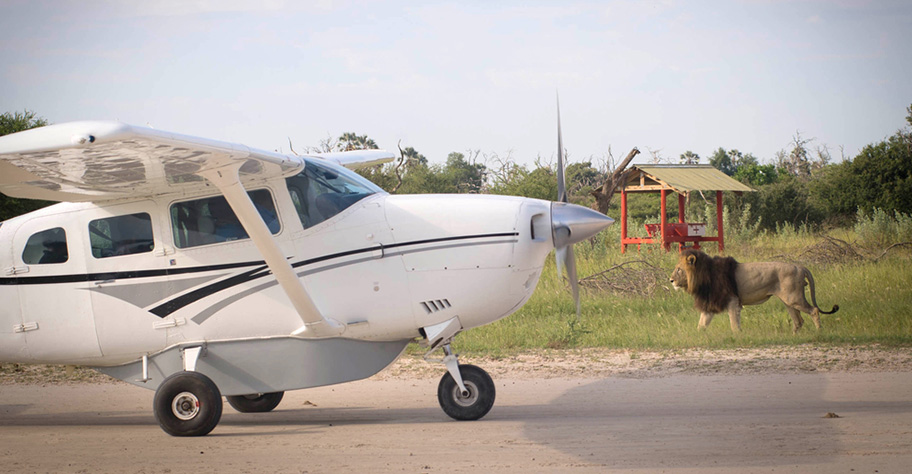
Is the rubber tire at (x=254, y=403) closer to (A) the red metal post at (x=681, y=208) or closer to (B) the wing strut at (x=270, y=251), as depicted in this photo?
(B) the wing strut at (x=270, y=251)

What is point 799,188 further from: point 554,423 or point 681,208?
point 554,423

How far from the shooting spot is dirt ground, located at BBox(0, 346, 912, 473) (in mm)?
5637

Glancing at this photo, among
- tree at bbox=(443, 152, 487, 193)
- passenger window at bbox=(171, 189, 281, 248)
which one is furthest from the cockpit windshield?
tree at bbox=(443, 152, 487, 193)

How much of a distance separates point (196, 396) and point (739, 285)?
319 inches

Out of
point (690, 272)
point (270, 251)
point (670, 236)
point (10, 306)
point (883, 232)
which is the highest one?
point (270, 251)

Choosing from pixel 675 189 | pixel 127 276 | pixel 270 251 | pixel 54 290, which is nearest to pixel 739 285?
pixel 270 251

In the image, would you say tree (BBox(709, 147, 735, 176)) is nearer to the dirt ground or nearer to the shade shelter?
the shade shelter

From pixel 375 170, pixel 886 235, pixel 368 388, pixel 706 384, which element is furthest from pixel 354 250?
pixel 375 170

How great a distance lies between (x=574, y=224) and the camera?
678 cm

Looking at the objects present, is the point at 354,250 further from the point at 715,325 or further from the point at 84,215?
the point at 715,325

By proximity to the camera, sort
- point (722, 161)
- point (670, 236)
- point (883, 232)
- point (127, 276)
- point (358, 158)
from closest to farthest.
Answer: point (127, 276)
point (358, 158)
point (670, 236)
point (883, 232)
point (722, 161)

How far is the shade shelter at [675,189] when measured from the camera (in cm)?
1958

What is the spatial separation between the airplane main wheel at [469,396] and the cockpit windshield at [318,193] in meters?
1.89

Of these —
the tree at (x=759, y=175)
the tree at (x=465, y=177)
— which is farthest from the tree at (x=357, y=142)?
the tree at (x=759, y=175)
